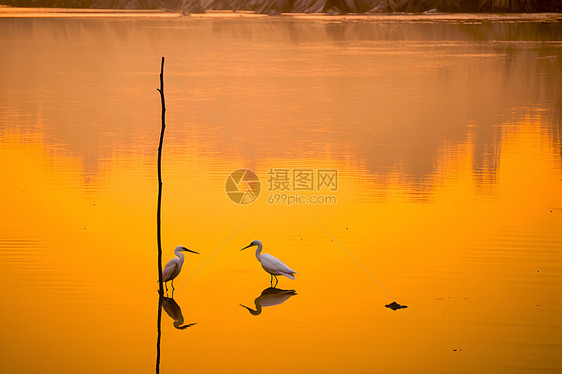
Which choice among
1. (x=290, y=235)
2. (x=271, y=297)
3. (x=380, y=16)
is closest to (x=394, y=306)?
(x=271, y=297)

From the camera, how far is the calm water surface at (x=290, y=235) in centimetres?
632

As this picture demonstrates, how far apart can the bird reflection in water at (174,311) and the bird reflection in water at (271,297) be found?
0.51 metres

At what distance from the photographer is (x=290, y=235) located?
903 cm

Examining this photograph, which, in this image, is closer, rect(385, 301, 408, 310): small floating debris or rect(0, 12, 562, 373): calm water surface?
rect(0, 12, 562, 373): calm water surface

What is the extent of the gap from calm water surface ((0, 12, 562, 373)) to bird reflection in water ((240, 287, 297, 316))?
2 centimetres

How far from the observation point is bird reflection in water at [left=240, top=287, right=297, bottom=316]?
6.98 m

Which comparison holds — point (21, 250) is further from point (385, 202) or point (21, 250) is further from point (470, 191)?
point (470, 191)

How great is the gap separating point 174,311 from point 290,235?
7.76ft

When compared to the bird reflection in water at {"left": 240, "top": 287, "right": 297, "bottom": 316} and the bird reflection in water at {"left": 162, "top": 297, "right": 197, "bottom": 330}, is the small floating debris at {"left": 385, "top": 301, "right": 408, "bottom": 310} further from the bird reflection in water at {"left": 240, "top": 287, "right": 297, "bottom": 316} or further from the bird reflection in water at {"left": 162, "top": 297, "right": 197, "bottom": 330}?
the bird reflection in water at {"left": 162, "top": 297, "right": 197, "bottom": 330}

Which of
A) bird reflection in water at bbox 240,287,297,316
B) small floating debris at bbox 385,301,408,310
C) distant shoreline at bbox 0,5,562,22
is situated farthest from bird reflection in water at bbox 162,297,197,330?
distant shoreline at bbox 0,5,562,22

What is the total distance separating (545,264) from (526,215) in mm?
1972

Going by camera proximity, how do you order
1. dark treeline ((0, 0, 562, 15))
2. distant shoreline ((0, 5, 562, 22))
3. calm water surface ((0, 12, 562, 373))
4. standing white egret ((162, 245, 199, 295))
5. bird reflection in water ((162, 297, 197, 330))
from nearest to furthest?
calm water surface ((0, 12, 562, 373)) → bird reflection in water ((162, 297, 197, 330)) → standing white egret ((162, 245, 199, 295)) → distant shoreline ((0, 5, 562, 22)) → dark treeline ((0, 0, 562, 15))

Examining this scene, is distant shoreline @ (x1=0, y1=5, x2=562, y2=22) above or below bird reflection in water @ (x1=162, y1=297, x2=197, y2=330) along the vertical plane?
above

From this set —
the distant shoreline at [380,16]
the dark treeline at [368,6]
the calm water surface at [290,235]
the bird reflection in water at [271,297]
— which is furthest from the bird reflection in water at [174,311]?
the dark treeline at [368,6]
